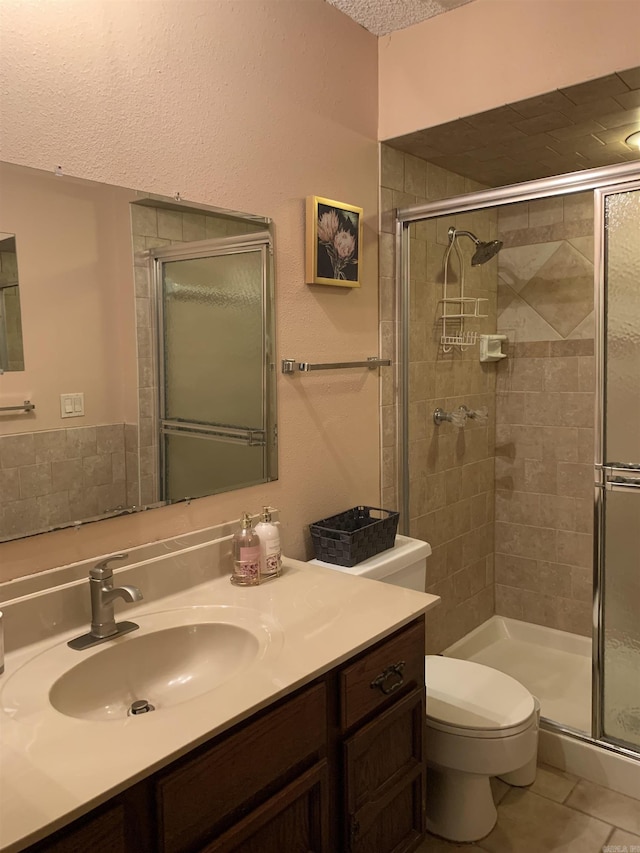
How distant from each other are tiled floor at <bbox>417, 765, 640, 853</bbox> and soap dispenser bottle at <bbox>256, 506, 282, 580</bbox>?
957 millimetres

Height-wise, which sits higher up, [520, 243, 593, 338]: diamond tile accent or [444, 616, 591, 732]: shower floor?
[520, 243, 593, 338]: diamond tile accent

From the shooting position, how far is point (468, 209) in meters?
2.26

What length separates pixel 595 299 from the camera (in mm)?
2053

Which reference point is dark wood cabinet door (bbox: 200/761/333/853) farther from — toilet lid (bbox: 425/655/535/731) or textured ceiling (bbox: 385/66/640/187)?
textured ceiling (bbox: 385/66/640/187)

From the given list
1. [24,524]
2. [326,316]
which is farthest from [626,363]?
[24,524]

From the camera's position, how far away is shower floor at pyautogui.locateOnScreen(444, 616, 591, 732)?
A: 2691 mm

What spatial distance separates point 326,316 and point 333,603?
96cm

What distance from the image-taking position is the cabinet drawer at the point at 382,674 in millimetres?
1382

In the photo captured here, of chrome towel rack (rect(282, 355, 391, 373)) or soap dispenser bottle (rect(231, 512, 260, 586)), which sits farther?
chrome towel rack (rect(282, 355, 391, 373))

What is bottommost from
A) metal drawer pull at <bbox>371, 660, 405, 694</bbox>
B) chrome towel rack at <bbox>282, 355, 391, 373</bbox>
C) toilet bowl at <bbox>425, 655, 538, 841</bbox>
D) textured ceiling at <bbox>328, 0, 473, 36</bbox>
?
toilet bowl at <bbox>425, 655, 538, 841</bbox>

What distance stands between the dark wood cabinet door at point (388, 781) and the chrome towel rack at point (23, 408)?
0.95 meters

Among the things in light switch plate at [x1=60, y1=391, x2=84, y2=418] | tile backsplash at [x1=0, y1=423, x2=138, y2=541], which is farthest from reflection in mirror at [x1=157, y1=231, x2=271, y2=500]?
light switch plate at [x1=60, y1=391, x2=84, y2=418]

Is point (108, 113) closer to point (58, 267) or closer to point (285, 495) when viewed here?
point (58, 267)

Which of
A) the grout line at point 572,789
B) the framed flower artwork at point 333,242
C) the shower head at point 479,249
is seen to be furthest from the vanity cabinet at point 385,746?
the shower head at point 479,249
